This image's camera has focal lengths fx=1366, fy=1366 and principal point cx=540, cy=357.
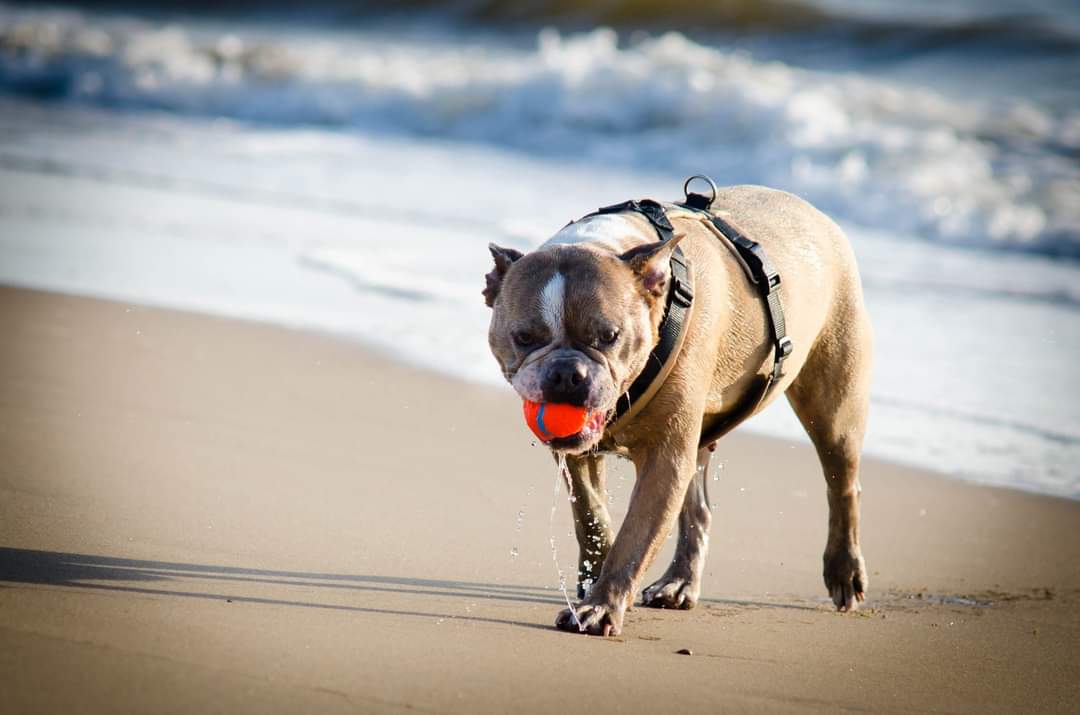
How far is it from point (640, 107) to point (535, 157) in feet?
5.12

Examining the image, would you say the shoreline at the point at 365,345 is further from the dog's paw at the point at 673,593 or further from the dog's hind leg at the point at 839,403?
the dog's paw at the point at 673,593

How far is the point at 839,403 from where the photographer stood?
16.6 feet

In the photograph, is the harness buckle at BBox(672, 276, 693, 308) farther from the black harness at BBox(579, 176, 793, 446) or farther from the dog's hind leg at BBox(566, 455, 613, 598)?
the dog's hind leg at BBox(566, 455, 613, 598)

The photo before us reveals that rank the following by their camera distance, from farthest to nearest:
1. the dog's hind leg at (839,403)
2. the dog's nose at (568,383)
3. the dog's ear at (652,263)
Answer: the dog's hind leg at (839,403) → the dog's ear at (652,263) → the dog's nose at (568,383)

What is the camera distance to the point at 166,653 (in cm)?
323

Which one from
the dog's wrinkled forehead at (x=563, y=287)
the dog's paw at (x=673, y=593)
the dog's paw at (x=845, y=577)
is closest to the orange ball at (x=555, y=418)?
the dog's wrinkled forehead at (x=563, y=287)

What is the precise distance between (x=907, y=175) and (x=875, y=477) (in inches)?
323

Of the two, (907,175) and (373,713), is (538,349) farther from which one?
(907,175)


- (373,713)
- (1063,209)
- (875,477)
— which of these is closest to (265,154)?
(1063,209)

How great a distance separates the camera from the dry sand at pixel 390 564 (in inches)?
130

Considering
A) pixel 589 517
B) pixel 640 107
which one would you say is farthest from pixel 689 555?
pixel 640 107

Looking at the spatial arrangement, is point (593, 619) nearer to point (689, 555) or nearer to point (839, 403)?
point (689, 555)

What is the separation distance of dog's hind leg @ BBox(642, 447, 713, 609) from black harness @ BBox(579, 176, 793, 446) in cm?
28

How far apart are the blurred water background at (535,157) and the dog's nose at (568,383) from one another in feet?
9.59
